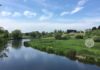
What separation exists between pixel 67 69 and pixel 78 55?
38.8 ft

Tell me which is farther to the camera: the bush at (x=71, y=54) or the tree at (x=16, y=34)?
the tree at (x=16, y=34)

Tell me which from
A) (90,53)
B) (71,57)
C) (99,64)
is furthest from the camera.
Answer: (71,57)

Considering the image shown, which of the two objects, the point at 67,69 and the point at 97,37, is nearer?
the point at 67,69

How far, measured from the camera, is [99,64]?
126 ft

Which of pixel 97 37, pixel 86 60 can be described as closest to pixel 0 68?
pixel 86 60

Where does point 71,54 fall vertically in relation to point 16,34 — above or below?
below

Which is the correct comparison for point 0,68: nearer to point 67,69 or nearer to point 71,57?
point 67,69

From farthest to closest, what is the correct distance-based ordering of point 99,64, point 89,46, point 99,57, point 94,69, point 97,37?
point 97,37 → point 89,46 → point 99,57 → point 99,64 → point 94,69

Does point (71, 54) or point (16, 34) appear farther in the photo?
point (16, 34)

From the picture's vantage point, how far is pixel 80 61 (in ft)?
142

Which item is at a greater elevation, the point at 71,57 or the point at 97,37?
the point at 97,37

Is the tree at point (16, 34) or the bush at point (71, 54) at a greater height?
the tree at point (16, 34)

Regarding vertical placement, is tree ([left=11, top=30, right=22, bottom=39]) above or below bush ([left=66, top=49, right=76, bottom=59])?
above

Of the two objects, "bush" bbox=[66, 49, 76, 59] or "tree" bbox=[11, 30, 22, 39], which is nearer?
"bush" bbox=[66, 49, 76, 59]
